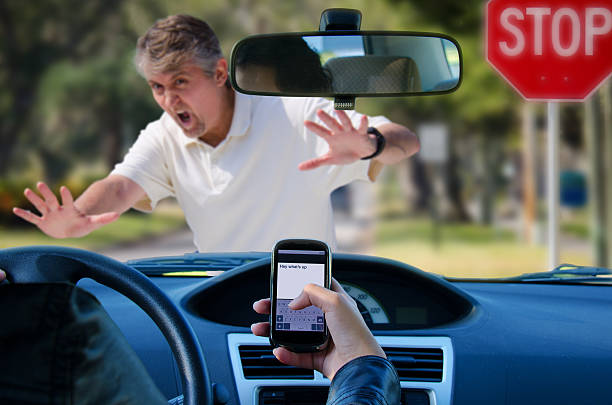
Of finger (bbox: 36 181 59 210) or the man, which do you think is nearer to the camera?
finger (bbox: 36 181 59 210)

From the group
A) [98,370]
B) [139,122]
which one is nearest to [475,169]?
[139,122]

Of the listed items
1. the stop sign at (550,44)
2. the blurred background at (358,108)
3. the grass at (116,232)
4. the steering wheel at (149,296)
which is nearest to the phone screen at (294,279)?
the steering wheel at (149,296)

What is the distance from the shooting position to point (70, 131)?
92.3ft

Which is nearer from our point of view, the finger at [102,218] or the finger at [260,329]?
the finger at [260,329]

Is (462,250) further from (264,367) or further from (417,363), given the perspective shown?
(264,367)

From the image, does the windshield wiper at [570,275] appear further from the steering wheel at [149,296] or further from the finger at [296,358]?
the steering wheel at [149,296]

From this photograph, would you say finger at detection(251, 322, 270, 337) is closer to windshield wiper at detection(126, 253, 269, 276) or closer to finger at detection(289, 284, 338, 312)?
finger at detection(289, 284, 338, 312)

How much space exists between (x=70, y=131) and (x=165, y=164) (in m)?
26.2

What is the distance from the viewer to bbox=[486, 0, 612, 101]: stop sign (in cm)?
655

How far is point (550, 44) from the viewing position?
715 centimetres

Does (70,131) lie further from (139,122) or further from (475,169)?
(475,169)

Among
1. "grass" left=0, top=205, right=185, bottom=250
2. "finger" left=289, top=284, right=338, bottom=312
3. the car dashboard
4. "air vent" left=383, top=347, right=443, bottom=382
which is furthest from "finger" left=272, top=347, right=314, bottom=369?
"grass" left=0, top=205, right=185, bottom=250

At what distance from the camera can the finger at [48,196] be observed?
2.79 m

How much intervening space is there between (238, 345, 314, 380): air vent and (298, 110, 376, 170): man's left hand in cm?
75
